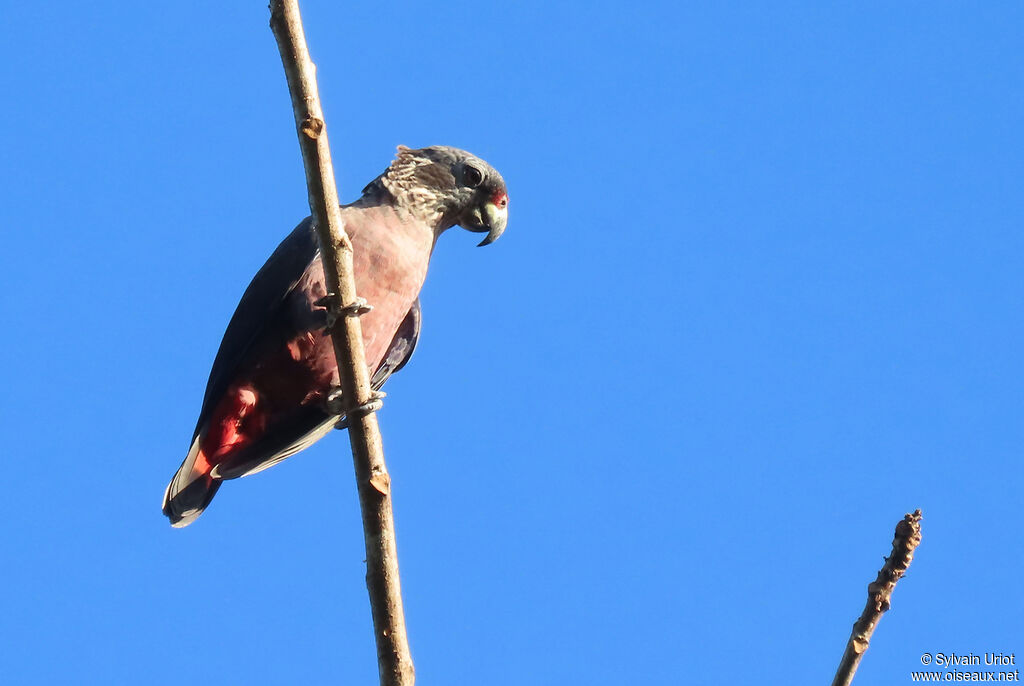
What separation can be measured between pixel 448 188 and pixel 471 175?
0.19 meters

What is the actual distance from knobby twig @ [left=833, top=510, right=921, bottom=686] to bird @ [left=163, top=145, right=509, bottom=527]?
134 inches

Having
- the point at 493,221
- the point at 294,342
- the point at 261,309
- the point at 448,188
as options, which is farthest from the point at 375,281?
the point at 493,221

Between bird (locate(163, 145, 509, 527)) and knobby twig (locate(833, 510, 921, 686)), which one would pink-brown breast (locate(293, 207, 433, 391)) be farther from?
knobby twig (locate(833, 510, 921, 686))

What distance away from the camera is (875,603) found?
2693 mm

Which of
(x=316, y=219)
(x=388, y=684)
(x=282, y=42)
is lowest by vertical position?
(x=388, y=684)

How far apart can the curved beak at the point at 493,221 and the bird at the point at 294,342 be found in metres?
0.35

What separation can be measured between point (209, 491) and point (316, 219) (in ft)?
8.95

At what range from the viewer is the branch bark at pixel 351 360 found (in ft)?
12.3

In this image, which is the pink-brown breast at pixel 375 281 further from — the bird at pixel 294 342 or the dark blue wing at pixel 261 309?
the dark blue wing at pixel 261 309

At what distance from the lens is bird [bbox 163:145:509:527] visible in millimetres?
5715

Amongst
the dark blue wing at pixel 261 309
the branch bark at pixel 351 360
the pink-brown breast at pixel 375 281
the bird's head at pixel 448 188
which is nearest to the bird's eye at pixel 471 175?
the bird's head at pixel 448 188

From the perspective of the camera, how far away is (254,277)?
6.21m

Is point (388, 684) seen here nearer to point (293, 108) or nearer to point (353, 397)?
point (353, 397)

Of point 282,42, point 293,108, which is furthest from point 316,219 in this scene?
point 282,42
